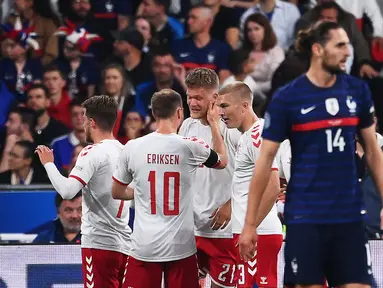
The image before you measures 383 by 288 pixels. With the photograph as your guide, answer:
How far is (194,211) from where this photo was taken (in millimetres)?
7570

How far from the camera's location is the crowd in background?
481 inches

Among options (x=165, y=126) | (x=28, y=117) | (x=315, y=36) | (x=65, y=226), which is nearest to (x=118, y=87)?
(x=28, y=117)

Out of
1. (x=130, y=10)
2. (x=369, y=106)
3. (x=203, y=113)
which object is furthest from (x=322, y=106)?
(x=130, y=10)

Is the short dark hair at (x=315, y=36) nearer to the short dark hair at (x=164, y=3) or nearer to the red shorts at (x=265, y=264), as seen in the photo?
the red shorts at (x=265, y=264)

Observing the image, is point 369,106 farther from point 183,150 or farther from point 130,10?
point 130,10

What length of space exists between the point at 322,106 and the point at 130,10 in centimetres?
813

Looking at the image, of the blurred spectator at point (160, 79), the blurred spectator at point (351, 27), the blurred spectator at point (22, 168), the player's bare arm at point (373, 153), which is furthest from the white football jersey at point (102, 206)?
the blurred spectator at point (351, 27)

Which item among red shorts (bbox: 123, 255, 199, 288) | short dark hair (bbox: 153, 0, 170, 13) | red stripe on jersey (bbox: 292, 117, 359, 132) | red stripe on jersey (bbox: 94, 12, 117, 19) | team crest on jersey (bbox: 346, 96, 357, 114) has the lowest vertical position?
red shorts (bbox: 123, 255, 199, 288)

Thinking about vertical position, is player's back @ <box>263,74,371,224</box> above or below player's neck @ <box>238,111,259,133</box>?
below

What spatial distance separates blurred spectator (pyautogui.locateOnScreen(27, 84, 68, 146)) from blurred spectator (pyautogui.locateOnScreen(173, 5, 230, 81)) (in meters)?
1.76

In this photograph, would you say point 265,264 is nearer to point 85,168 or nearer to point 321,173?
point 85,168

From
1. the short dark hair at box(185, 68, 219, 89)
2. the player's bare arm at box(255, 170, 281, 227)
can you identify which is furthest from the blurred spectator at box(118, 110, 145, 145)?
the player's bare arm at box(255, 170, 281, 227)

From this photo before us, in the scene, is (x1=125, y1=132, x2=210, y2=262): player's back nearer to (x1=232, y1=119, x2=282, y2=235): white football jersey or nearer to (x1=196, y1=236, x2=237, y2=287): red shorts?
(x1=232, y1=119, x2=282, y2=235): white football jersey

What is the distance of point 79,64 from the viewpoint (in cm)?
1296
